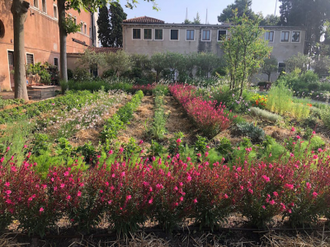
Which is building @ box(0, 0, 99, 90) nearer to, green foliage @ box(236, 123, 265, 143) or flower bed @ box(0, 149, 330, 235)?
green foliage @ box(236, 123, 265, 143)

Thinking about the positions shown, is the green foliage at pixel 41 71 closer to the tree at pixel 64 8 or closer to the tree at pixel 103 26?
the tree at pixel 64 8

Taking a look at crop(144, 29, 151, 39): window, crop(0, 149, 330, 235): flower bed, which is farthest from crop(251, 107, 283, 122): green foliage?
crop(144, 29, 151, 39): window

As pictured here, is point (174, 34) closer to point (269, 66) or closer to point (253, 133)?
point (269, 66)

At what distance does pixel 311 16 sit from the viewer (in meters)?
37.4

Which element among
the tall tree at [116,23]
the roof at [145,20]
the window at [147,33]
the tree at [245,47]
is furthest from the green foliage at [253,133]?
the tall tree at [116,23]

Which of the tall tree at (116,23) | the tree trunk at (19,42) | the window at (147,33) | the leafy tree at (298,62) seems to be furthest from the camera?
the tall tree at (116,23)

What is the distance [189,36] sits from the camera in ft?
93.4

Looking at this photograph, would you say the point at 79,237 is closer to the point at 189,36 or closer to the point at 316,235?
the point at 316,235

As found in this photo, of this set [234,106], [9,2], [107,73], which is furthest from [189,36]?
[234,106]

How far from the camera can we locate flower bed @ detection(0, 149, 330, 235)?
2.01m

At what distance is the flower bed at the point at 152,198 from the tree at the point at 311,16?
42.4 meters

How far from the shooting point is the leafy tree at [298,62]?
2605 cm

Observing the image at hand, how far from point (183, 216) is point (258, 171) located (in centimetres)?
93

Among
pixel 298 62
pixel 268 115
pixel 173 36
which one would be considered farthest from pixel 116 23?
pixel 268 115
